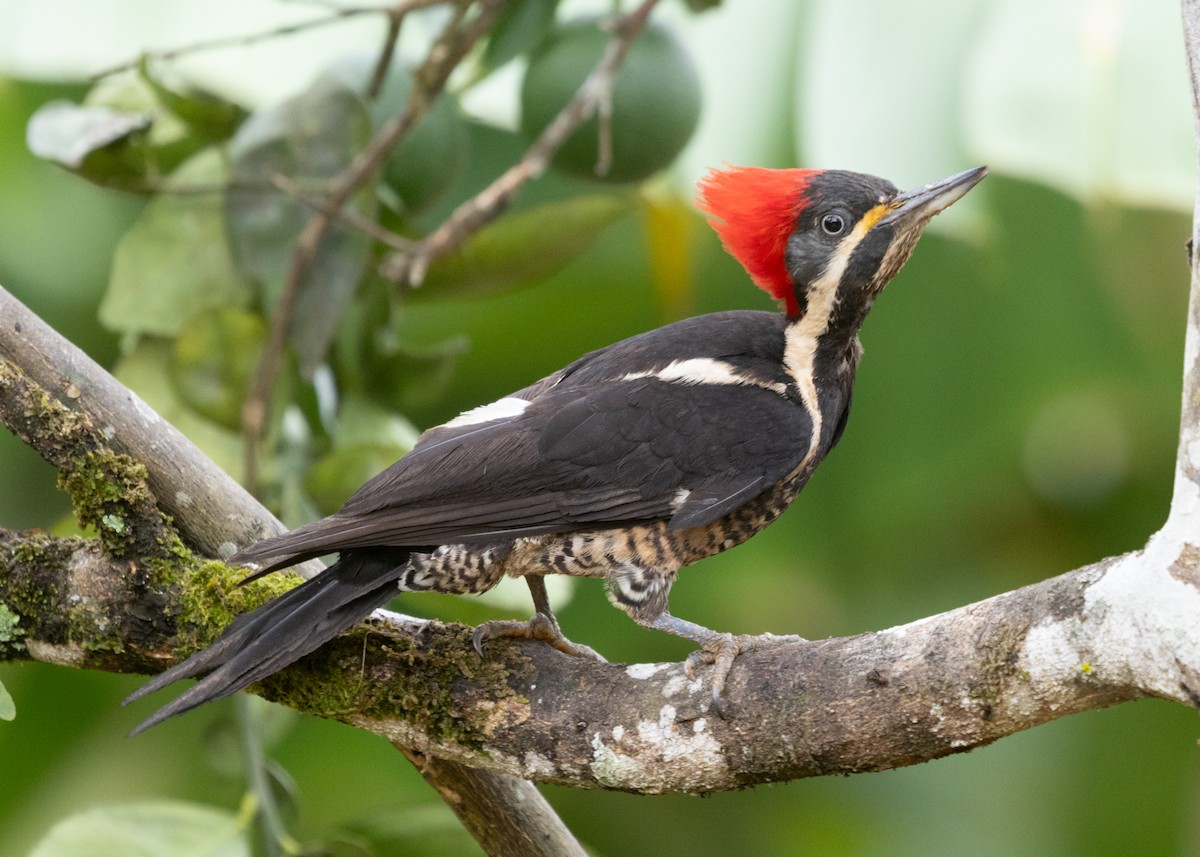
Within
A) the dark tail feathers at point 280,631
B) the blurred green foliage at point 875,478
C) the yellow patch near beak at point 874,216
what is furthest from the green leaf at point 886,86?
the dark tail feathers at point 280,631

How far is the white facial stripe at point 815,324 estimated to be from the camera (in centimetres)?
210

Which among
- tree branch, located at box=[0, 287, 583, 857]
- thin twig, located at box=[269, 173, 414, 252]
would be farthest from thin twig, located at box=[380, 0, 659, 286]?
tree branch, located at box=[0, 287, 583, 857]

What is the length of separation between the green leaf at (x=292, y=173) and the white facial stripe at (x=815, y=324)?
84 centimetres

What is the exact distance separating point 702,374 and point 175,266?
42.6 inches

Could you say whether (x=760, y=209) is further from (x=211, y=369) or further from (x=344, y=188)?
(x=211, y=369)

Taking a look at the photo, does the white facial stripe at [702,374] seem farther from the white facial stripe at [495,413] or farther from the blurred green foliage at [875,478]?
the blurred green foliage at [875,478]

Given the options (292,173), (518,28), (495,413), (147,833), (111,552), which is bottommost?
(147,833)

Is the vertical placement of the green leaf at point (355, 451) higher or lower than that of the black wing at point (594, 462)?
lower

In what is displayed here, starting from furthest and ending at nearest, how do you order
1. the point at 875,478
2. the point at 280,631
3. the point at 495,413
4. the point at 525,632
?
the point at 875,478 < the point at 495,413 < the point at 525,632 < the point at 280,631

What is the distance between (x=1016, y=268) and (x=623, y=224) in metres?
1.48

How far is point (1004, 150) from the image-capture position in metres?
2.64

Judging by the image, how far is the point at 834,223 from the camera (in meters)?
2.10

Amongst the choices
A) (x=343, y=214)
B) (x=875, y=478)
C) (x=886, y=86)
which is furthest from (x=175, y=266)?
(x=875, y=478)

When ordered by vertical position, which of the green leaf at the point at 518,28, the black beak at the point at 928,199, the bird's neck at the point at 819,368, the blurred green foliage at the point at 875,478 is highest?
the green leaf at the point at 518,28
